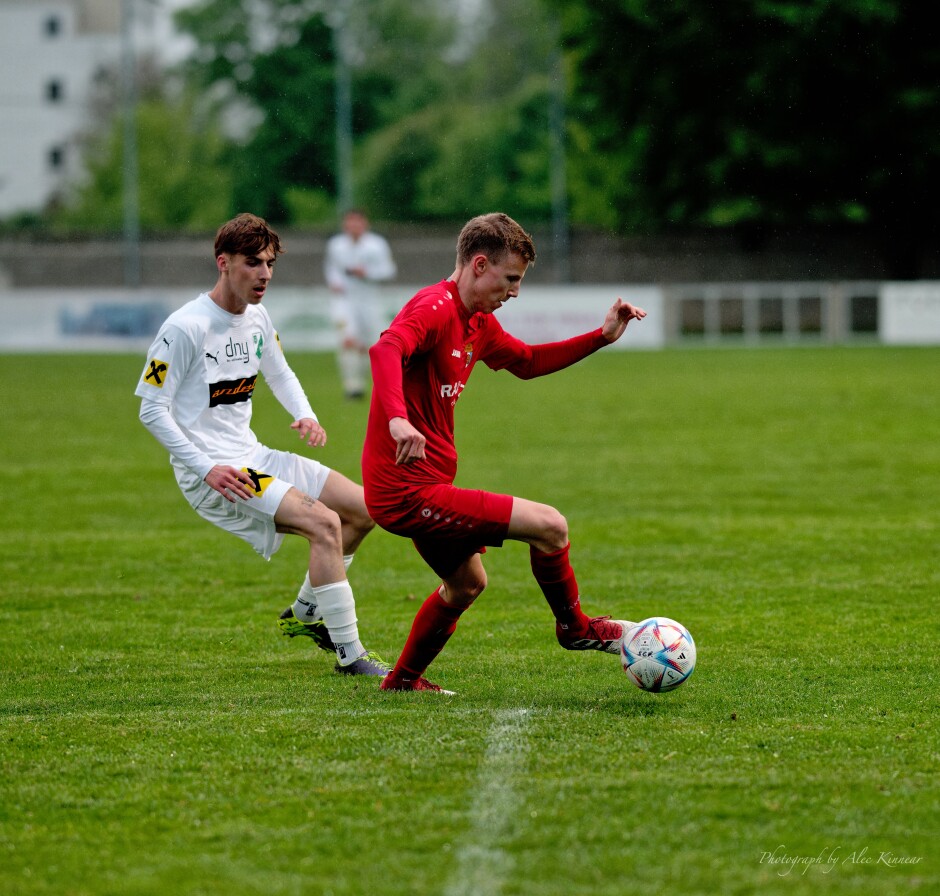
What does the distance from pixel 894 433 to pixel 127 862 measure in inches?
494

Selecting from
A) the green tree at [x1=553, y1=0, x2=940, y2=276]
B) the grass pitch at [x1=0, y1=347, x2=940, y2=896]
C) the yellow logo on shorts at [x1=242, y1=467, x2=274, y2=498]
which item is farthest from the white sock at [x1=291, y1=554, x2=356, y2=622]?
the green tree at [x1=553, y1=0, x2=940, y2=276]

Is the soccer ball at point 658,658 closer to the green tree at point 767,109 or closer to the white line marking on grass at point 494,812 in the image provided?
the white line marking on grass at point 494,812

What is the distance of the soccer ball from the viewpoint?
525cm

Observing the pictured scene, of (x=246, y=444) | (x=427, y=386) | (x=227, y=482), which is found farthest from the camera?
(x=246, y=444)

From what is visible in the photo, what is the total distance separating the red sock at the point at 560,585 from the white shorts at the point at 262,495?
123cm

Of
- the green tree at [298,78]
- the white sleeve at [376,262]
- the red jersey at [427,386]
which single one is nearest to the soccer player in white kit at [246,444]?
the red jersey at [427,386]

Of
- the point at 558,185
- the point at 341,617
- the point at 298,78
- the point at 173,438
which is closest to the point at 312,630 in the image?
the point at 341,617

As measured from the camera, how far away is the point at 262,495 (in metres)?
5.89

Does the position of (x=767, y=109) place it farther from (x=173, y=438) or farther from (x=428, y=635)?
(x=428, y=635)

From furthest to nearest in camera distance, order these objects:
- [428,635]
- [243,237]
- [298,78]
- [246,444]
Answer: [298,78] → [246,444] → [243,237] → [428,635]

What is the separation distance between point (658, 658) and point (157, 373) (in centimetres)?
232

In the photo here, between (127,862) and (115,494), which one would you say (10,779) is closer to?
(127,862)

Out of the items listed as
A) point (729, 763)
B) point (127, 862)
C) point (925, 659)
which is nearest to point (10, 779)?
point (127, 862)

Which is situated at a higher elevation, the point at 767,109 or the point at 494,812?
the point at 767,109
